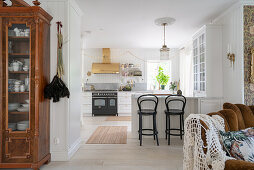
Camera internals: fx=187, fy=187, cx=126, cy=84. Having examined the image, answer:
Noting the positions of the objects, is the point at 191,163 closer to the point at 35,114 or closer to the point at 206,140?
the point at 206,140

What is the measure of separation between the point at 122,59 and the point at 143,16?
12.3 feet

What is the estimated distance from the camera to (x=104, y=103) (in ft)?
23.7

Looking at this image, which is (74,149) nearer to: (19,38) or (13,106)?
(13,106)

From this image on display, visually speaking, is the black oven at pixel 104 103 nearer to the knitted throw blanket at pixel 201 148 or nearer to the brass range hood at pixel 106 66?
the brass range hood at pixel 106 66

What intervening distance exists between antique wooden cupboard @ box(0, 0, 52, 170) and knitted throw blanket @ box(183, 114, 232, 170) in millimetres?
2046

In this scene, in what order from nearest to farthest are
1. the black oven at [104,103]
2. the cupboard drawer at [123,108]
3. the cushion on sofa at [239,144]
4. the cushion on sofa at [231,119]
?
the cushion on sofa at [239,144], the cushion on sofa at [231,119], the black oven at [104,103], the cupboard drawer at [123,108]

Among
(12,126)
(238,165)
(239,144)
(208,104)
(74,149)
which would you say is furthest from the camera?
(208,104)

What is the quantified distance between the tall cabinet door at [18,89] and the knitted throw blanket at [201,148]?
2111mm

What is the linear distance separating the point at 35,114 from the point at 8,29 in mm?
1273

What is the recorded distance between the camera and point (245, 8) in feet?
11.5

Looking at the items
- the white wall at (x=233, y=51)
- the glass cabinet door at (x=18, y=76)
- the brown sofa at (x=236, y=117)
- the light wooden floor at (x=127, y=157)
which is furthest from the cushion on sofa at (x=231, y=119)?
the glass cabinet door at (x=18, y=76)

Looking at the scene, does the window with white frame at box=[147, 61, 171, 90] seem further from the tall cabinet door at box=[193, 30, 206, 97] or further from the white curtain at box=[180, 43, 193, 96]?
the tall cabinet door at box=[193, 30, 206, 97]

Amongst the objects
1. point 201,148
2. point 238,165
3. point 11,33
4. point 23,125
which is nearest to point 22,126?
point 23,125

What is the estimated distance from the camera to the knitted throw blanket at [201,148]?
56.2 inches
